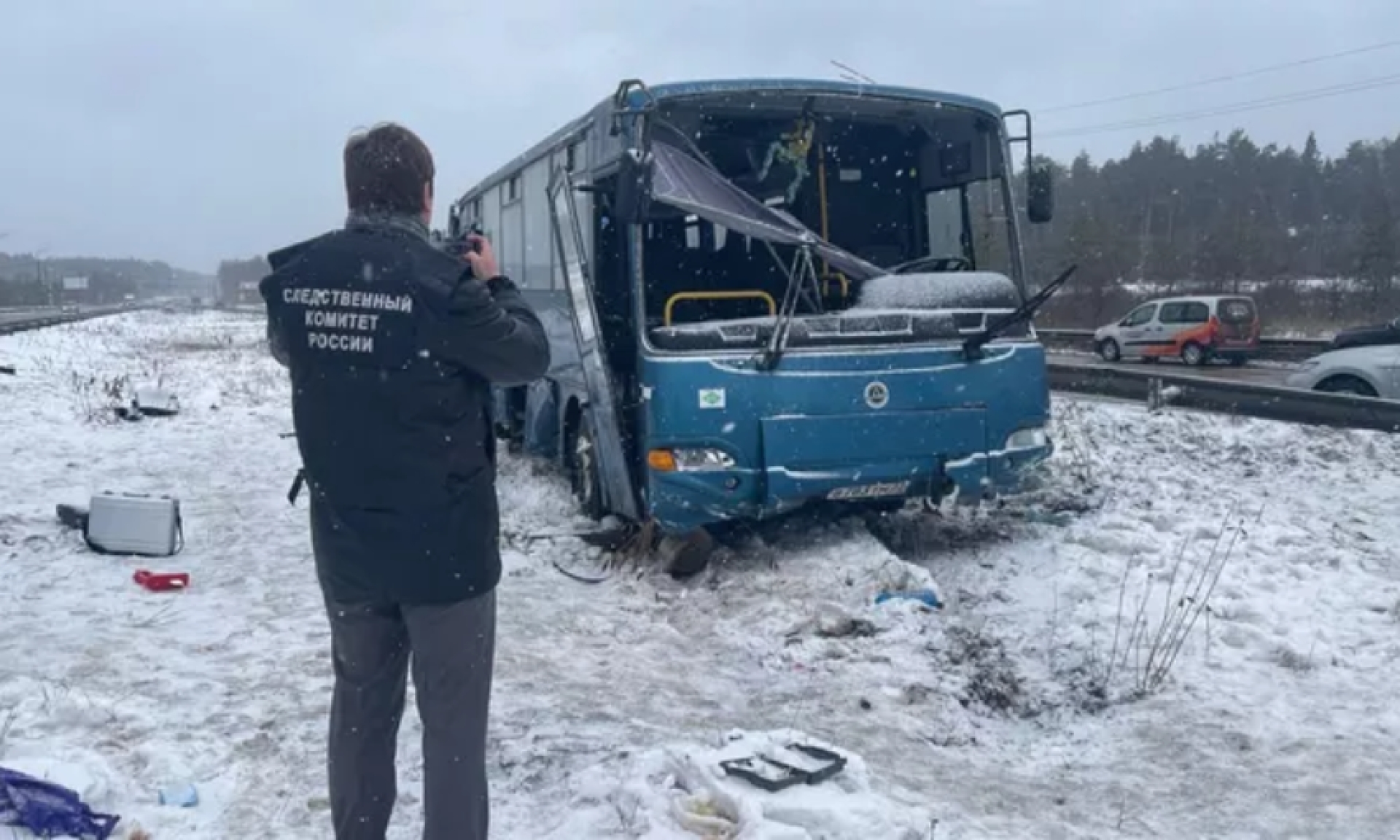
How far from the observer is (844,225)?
9086 millimetres

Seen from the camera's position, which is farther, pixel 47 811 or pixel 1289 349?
pixel 1289 349

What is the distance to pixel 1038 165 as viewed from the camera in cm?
881

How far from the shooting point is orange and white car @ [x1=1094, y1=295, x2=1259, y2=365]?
97.0 ft

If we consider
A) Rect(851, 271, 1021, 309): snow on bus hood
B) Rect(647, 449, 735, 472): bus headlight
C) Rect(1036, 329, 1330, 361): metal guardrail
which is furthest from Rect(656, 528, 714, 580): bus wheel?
Rect(1036, 329, 1330, 361): metal guardrail

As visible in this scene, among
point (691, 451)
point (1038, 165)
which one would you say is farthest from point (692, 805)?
point (1038, 165)

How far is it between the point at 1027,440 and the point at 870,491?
4.37ft

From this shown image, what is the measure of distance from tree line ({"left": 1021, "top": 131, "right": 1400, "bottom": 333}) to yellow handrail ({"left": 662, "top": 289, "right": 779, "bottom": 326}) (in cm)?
1677

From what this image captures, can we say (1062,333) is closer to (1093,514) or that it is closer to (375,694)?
(1093,514)

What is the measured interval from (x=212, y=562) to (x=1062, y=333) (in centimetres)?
3643

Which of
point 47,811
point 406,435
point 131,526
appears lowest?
point 47,811

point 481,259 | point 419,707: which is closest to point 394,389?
point 481,259

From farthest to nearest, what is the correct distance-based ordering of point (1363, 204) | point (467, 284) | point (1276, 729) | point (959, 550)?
point (1363, 204), point (959, 550), point (1276, 729), point (467, 284)

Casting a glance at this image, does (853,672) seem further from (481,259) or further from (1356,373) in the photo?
(1356,373)

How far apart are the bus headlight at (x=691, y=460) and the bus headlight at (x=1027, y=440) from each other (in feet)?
6.96
